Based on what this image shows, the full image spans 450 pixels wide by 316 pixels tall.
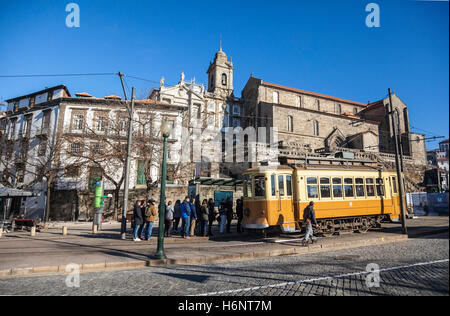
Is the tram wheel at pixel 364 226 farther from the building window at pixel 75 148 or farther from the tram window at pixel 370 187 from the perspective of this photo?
the building window at pixel 75 148

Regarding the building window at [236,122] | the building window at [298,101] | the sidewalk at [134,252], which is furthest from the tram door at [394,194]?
the building window at [236,122]

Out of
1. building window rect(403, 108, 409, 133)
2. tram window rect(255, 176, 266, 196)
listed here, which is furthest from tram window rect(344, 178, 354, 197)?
building window rect(403, 108, 409, 133)

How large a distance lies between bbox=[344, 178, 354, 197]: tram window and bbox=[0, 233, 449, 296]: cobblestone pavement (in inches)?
179

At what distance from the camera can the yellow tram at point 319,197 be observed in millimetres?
10961

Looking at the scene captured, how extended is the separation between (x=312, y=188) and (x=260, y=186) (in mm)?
2392

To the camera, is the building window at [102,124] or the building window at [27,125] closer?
the building window at [102,124]

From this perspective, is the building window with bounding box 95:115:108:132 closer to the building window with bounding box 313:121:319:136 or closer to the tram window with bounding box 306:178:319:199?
the tram window with bounding box 306:178:319:199

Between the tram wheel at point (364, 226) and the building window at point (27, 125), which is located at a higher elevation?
the building window at point (27, 125)

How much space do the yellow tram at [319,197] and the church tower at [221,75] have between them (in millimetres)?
39333

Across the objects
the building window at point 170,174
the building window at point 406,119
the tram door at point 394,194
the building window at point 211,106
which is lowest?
the tram door at point 394,194
